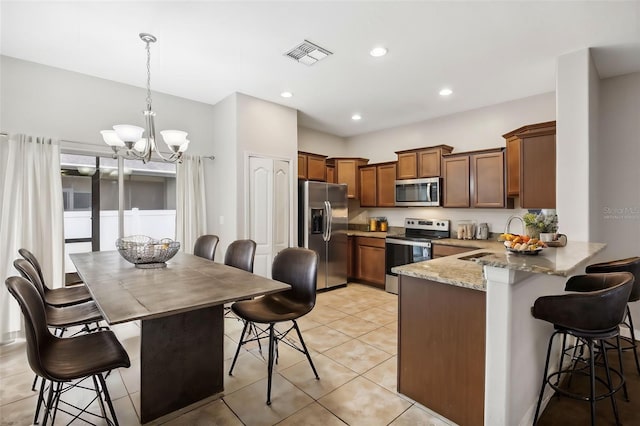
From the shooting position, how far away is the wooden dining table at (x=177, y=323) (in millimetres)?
1736

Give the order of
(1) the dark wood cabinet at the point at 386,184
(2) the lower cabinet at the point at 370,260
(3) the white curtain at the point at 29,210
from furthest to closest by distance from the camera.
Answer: (1) the dark wood cabinet at the point at 386,184 → (2) the lower cabinet at the point at 370,260 → (3) the white curtain at the point at 29,210

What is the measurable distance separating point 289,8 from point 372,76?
1.44 meters

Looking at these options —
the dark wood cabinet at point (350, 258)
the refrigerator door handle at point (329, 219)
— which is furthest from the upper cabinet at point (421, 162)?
the dark wood cabinet at point (350, 258)

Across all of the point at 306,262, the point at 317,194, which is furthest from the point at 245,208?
the point at 306,262

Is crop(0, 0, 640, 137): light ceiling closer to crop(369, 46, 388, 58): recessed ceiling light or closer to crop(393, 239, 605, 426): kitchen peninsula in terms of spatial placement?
crop(369, 46, 388, 58): recessed ceiling light

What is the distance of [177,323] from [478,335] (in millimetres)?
1859

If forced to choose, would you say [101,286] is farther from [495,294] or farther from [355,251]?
[355,251]

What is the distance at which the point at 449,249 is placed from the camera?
4.25 metres

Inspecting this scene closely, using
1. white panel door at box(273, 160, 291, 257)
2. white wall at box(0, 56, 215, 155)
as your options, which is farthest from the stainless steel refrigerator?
white wall at box(0, 56, 215, 155)

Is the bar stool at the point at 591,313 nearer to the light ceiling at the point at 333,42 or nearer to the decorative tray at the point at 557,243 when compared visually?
the decorative tray at the point at 557,243

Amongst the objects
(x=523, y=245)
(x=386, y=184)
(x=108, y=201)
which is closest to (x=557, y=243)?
(x=523, y=245)

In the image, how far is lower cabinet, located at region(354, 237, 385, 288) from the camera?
16.8 feet

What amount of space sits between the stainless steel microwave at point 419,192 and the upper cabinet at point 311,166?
1.30m

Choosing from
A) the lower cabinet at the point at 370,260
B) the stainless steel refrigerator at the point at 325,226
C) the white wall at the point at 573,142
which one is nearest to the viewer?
the white wall at the point at 573,142
